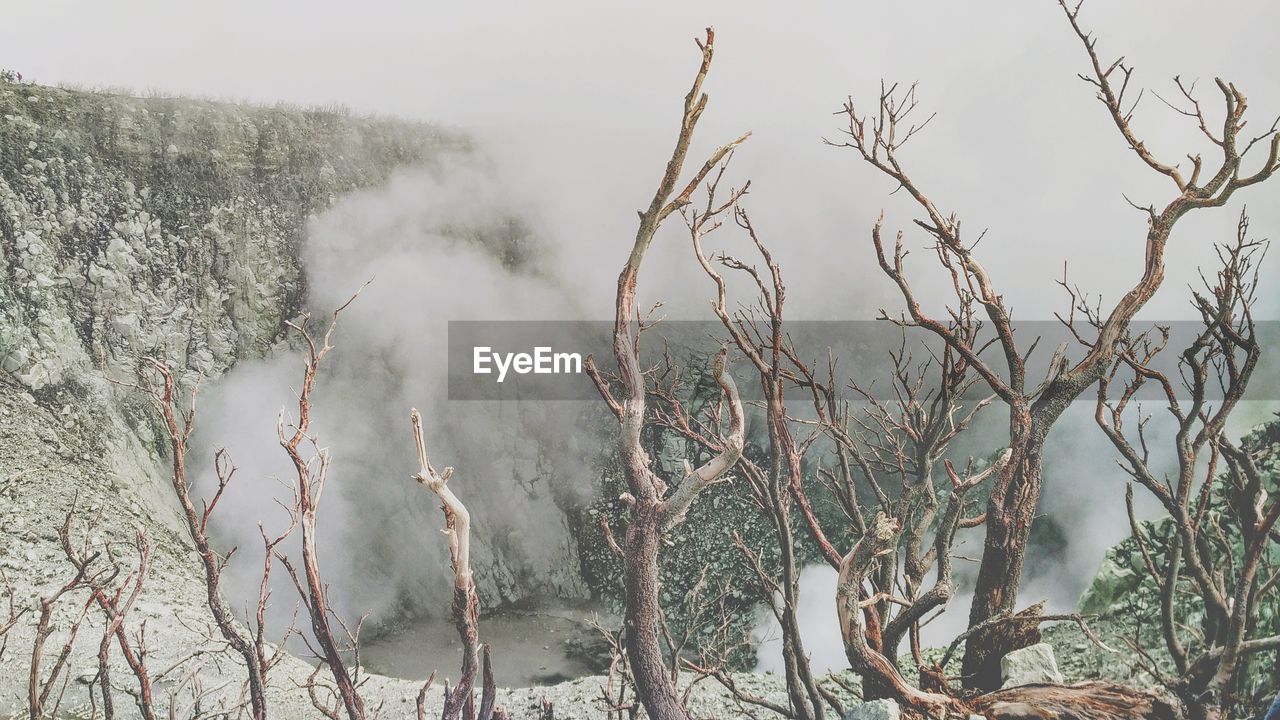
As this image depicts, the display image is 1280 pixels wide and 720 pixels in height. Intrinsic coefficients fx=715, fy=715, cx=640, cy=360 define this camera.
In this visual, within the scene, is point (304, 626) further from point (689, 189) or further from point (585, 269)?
point (689, 189)

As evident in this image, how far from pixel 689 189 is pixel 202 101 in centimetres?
1574

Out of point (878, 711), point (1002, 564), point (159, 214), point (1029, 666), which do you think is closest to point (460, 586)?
point (878, 711)

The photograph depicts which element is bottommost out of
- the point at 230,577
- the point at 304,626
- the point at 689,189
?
the point at 304,626

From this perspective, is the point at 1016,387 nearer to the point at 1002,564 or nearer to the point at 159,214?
the point at 1002,564

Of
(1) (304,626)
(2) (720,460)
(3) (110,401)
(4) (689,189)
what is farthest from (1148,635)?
(3) (110,401)

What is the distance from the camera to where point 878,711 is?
390cm

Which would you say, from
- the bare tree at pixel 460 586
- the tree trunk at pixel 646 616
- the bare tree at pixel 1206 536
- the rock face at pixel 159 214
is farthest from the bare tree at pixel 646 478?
the rock face at pixel 159 214

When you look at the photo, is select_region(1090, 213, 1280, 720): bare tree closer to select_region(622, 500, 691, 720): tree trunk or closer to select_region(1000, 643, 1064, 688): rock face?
select_region(1000, 643, 1064, 688): rock face

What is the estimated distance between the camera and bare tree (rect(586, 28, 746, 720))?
3105 mm

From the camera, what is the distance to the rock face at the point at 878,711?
3.85 m

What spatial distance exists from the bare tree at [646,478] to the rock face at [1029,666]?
2.60 metres

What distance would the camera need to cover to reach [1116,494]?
1141cm

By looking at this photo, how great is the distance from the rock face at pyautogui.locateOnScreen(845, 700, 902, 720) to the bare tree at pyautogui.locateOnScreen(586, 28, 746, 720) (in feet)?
3.66

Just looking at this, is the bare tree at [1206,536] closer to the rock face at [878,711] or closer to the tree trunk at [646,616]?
the rock face at [878,711]
